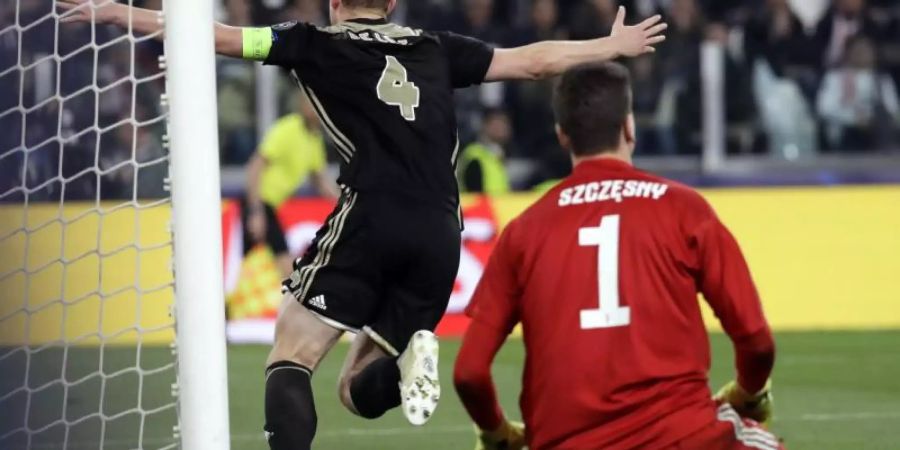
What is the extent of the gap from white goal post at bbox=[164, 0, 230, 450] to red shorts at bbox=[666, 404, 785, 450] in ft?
4.41

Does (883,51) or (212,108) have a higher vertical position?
(212,108)

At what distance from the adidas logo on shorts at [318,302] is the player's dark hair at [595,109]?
1.38 meters

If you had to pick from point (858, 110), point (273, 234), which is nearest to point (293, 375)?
point (273, 234)

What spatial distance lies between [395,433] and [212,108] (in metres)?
3.79

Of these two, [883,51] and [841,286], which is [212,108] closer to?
[841,286]

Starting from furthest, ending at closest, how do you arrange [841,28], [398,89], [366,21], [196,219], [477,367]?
1. [841,28]
2. [366,21]
3. [398,89]
4. [196,219]
5. [477,367]

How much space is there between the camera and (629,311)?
14.3ft

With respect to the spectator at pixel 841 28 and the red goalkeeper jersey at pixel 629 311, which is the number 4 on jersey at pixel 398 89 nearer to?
the red goalkeeper jersey at pixel 629 311

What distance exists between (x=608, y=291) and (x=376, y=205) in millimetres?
1519

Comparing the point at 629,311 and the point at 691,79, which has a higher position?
the point at 629,311

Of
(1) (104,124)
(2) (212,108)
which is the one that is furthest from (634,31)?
(1) (104,124)

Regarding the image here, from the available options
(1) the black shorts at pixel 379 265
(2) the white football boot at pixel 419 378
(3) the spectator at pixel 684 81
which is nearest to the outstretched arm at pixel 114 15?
(1) the black shorts at pixel 379 265

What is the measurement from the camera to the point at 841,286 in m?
13.4

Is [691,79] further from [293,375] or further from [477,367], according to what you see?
[477,367]
